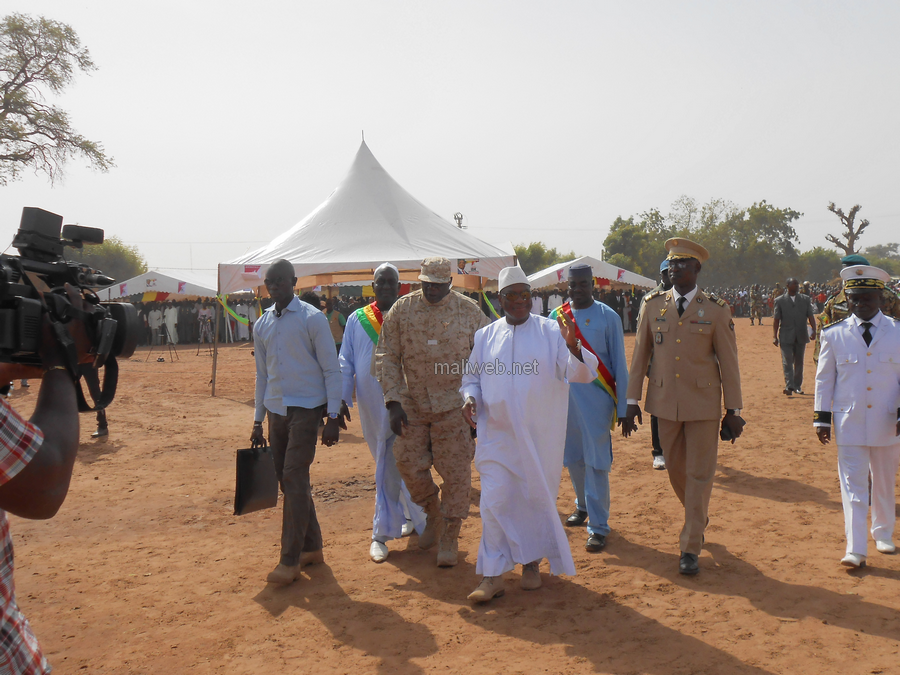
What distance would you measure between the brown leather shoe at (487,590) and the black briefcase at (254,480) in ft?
5.30

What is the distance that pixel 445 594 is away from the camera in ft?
15.0

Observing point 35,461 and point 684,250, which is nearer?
point 35,461

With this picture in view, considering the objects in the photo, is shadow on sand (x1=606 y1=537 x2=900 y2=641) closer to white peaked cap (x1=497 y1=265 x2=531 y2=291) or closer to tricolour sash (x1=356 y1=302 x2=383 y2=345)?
white peaked cap (x1=497 y1=265 x2=531 y2=291)

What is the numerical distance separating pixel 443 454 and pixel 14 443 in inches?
146

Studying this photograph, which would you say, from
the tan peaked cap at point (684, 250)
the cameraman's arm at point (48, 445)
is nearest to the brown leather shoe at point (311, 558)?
the tan peaked cap at point (684, 250)

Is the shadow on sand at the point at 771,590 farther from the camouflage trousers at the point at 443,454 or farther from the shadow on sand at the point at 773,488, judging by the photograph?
the shadow on sand at the point at 773,488

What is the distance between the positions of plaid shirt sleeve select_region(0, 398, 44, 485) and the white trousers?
4.82 meters

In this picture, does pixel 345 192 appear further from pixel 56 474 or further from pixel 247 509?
pixel 56 474

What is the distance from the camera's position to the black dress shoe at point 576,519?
19.3 feet

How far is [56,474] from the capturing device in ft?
5.00

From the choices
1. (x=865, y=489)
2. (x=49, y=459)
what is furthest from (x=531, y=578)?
(x=49, y=459)

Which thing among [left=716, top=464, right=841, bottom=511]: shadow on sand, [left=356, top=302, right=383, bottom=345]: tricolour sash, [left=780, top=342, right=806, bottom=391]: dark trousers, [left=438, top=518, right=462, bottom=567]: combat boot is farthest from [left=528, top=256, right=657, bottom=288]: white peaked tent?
[left=438, top=518, right=462, bottom=567]: combat boot

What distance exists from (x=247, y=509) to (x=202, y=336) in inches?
1145
